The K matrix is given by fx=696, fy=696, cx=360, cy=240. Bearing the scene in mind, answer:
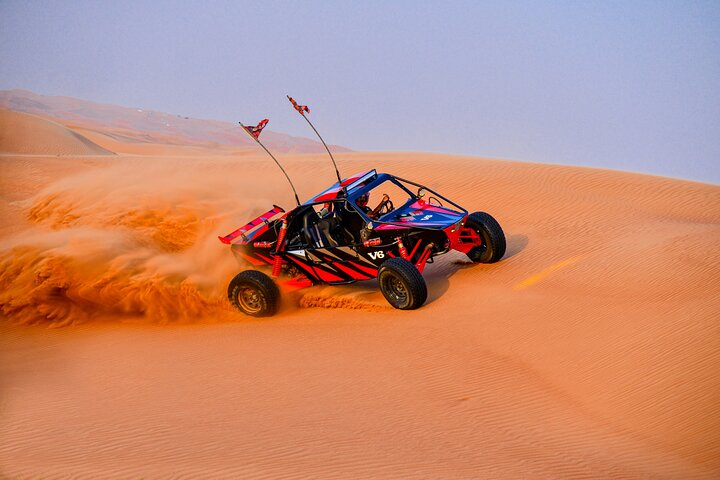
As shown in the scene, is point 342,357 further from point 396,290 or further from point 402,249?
point 402,249

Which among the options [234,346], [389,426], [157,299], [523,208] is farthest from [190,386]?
[523,208]

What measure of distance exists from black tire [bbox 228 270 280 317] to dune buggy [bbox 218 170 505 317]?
0.02 m

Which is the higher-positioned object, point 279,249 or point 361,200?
point 361,200

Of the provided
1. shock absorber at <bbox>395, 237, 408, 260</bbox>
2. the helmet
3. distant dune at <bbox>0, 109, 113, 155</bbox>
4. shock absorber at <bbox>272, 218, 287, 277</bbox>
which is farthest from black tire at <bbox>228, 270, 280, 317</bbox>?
distant dune at <bbox>0, 109, 113, 155</bbox>

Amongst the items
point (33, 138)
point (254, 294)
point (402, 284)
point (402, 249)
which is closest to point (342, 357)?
point (402, 284)

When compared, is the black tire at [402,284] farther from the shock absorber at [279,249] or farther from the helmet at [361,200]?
the shock absorber at [279,249]

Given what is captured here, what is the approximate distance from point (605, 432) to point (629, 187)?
48.9 feet

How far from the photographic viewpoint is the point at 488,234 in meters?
11.5

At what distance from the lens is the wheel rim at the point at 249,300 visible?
428 inches

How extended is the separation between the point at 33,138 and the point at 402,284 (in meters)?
41.2

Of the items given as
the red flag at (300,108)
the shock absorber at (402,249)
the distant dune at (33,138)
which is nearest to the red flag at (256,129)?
the red flag at (300,108)

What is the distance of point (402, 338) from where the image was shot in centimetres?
931

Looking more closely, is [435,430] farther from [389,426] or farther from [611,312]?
[611,312]

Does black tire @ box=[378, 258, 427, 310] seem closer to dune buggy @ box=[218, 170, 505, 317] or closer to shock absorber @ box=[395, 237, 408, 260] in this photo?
dune buggy @ box=[218, 170, 505, 317]
